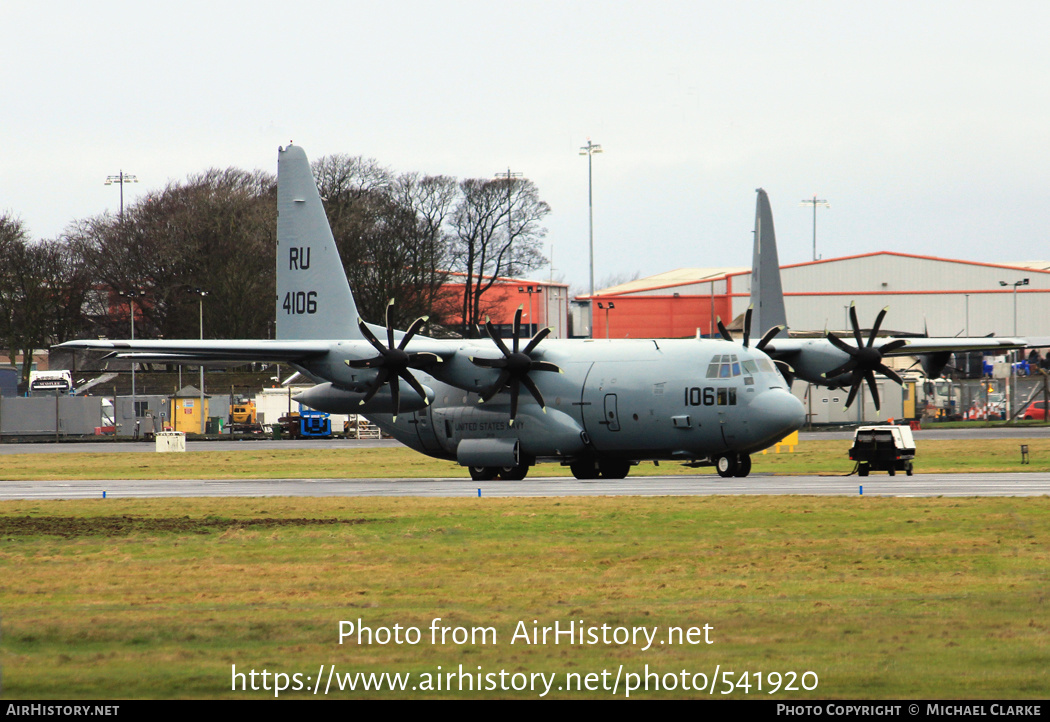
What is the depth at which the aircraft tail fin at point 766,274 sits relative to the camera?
39.9 meters

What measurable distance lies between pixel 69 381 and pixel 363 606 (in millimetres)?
87632

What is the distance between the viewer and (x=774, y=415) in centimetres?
3284

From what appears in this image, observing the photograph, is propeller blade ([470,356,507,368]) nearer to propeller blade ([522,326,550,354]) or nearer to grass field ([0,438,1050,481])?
propeller blade ([522,326,550,354])

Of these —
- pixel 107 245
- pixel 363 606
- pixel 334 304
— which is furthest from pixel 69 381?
pixel 363 606

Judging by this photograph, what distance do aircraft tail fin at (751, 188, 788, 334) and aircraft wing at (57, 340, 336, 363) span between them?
14.5 m

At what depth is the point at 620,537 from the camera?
66.9ft

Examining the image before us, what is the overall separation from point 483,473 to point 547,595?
2250cm

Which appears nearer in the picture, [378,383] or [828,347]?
[378,383]

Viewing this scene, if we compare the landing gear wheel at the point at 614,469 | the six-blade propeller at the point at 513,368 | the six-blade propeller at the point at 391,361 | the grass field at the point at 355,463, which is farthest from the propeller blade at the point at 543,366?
the grass field at the point at 355,463

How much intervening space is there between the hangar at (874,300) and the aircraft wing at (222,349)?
65.6 m

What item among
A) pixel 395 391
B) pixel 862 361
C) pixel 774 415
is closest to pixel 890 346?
pixel 862 361

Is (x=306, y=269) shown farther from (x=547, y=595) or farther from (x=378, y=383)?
(x=547, y=595)

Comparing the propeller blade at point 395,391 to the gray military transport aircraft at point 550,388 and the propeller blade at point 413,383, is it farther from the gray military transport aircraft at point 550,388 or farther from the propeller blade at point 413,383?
the propeller blade at point 413,383
